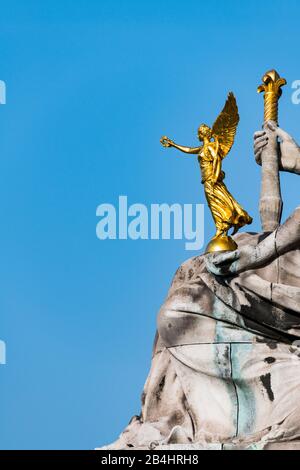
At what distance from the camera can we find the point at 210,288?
21.8 metres

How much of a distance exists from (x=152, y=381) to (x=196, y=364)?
0.93 meters

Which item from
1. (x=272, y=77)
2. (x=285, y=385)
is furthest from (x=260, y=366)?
(x=272, y=77)

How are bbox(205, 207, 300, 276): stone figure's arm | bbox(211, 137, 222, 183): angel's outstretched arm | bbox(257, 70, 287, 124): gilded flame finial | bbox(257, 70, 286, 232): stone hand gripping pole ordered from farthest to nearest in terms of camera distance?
bbox(257, 70, 287, 124): gilded flame finial, bbox(257, 70, 286, 232): stone hand gripping pole, bbox(211, 137, 222, 183): angel's outstretched arm, bbox(205, 207, 300, 276): stone figure's arm

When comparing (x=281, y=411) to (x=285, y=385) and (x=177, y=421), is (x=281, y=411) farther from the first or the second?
(x=177, y=421)

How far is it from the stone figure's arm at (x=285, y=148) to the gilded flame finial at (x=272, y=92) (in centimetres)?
21

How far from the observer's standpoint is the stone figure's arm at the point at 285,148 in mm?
23312

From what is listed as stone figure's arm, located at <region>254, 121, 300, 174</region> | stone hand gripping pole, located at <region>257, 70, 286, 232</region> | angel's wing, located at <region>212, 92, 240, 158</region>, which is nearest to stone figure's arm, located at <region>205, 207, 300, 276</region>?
stone hand gripping pole, located at <region>257, 70, 286, 232</region>

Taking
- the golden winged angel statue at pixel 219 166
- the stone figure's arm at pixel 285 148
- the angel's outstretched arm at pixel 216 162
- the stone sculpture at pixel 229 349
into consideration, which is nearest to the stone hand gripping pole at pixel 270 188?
the stone figure's arm at pixel 285 148

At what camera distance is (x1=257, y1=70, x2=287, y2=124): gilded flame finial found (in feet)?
77.7

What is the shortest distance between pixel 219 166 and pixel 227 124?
2.61 ft

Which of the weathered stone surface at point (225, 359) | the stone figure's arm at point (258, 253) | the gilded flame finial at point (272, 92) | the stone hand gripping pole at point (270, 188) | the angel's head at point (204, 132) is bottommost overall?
the weathered stone surface at point (225, 359)

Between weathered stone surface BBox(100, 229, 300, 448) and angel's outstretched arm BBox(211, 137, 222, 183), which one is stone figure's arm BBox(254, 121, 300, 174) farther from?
weathered stone surface BBox(100, 229, 300, 448)

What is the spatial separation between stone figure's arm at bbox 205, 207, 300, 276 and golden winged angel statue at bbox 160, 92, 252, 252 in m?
0.51

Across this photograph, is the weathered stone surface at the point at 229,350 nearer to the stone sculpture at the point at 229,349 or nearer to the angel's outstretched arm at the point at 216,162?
the stone sculpture at the point at 229,349
